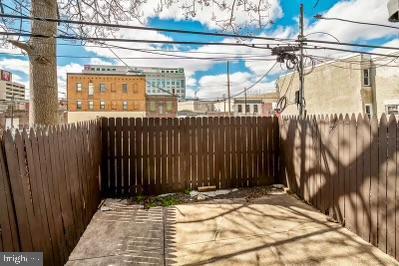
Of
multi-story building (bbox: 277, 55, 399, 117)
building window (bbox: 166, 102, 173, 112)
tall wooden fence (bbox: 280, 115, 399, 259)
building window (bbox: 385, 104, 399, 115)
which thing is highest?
building window (bbox: 166, 102, 173, 112)

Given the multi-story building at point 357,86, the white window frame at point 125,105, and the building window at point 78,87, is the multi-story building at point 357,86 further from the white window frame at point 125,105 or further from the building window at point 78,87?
the building window at point 78,87

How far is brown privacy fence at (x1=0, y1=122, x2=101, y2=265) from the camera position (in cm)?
206

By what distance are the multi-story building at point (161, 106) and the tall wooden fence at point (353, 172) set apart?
45.8 m

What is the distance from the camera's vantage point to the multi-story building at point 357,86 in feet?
56.0

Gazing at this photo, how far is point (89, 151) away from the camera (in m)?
4.57

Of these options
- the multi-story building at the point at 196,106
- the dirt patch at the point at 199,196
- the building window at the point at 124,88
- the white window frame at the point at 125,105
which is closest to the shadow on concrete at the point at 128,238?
the dirt patch at the point at 199,196

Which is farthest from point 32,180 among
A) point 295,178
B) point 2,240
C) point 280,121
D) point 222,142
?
point 280,121

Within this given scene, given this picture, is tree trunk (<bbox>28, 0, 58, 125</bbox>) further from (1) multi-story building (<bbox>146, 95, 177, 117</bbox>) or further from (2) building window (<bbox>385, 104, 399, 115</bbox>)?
(1) multi-story building (<bbox>146, 95, 177, 117</bbox>)

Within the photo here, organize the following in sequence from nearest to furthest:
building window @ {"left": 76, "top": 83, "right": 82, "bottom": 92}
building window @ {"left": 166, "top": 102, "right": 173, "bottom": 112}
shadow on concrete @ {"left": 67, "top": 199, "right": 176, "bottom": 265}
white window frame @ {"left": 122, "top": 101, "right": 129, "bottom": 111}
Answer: shadow on concrete @ {"left": 67, "top": 199, "right": 176, "bottom": 265} < building window @ {"left": 76, "top": 83, "right": 82, "bottom": 92} < white window frame @ {"left": 122, "top": 101, "right": 129, "bottom": 111} < building window @ {"left": 166, "top": 102, "right": 173, "bottom": 112}

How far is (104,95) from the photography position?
43.6m

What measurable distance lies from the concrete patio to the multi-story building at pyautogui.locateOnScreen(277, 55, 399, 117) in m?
15.4

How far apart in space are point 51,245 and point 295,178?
15.5 ft

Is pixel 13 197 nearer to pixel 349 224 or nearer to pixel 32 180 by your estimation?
pixel 32 180

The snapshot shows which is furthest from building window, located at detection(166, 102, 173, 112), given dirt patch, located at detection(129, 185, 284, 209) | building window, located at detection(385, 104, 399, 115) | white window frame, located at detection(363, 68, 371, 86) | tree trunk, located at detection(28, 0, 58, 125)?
tree trunk, located at detection(28, 0, 58, 125)
